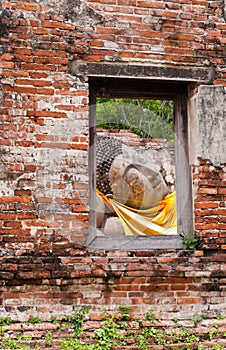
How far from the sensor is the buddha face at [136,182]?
17.2 ft

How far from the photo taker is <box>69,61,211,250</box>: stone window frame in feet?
16.2

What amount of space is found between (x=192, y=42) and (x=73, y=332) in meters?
3.24

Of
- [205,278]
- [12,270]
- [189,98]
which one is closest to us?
[12,270]

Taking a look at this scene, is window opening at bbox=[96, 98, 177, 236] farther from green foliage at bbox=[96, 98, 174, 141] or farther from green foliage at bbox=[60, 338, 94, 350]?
green foliage at bbox=[60, 338, 94, 350]

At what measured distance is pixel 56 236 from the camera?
472 cm

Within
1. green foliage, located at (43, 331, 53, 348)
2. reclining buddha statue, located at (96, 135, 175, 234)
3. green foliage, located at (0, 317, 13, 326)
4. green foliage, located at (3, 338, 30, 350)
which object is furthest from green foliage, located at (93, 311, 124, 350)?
reclining buddha statue, located at (96, 135, 175, 234)

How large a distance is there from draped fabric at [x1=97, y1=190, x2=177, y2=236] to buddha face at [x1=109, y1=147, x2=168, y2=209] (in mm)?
67

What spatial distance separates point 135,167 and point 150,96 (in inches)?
32.0

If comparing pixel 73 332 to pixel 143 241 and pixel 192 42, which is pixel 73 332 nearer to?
pixel 143 241

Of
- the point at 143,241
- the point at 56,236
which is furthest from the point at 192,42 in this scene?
the point at 56,236

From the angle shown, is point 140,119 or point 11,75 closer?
point 11,75

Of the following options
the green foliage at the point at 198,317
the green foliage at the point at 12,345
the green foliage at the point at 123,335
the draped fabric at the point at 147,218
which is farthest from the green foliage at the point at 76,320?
the green foliage at the point at 198,317

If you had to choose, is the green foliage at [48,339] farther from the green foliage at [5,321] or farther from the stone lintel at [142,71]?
the stone lintel at [142,71]

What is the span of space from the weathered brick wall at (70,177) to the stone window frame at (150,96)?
0.10 m
